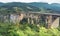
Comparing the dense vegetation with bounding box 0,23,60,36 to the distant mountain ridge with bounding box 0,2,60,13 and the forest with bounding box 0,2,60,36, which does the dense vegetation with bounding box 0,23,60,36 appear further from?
the distant mountain ridge with bounding box 0,2,60,13

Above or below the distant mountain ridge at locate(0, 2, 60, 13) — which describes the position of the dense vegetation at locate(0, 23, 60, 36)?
below

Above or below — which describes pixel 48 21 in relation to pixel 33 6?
below

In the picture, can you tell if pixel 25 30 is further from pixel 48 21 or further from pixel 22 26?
pixel 48 21

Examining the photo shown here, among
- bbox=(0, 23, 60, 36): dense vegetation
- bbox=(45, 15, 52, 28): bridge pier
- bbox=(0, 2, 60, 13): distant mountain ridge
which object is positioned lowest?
bbox=(0, 23, 60, 36): dense vegetation

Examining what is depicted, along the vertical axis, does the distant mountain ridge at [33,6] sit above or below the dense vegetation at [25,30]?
above

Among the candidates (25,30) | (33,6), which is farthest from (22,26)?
(33,6)

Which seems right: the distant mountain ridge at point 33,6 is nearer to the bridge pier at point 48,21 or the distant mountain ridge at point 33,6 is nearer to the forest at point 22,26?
the forest at point 22,26

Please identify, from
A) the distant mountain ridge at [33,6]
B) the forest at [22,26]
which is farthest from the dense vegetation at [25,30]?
the distant mountain ridge at [33,6]

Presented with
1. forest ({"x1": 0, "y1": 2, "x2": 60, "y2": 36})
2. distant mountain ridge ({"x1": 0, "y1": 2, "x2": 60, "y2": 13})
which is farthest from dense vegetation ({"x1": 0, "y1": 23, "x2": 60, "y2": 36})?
distant mountain ridge ({"x1": 0, "y1": 2, "x2": 60, "y2": 13})
